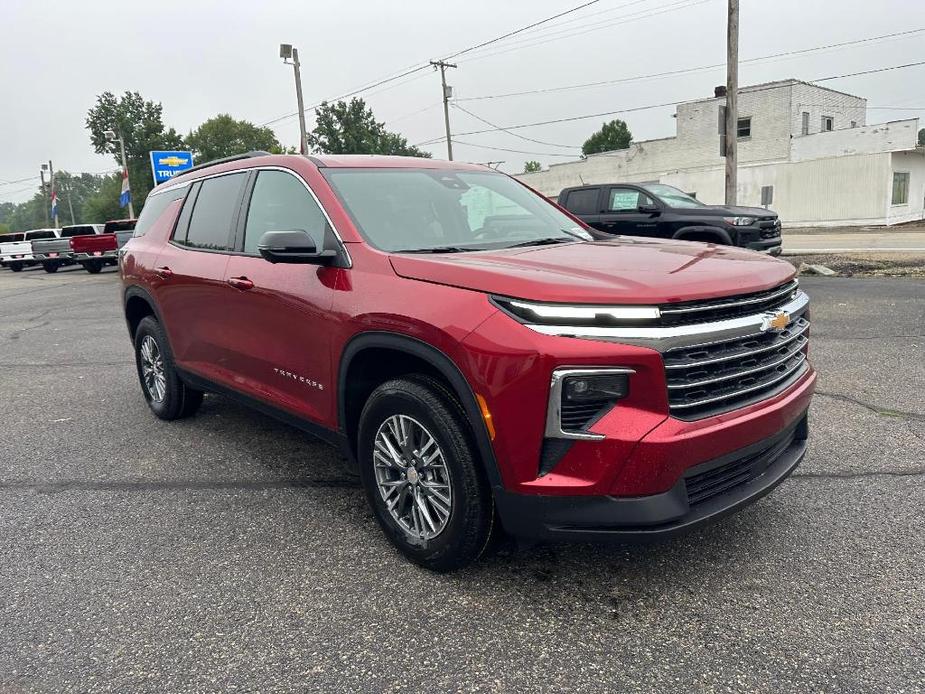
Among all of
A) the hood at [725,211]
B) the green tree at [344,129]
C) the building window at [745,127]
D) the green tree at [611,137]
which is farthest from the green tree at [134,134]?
the hood at [725,211]

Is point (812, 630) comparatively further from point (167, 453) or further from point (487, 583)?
point (167, 453)

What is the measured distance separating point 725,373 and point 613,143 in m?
80.4

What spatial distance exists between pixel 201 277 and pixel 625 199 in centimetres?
993

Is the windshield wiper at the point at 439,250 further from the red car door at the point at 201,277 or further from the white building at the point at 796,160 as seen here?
the white building at the point at 796,160

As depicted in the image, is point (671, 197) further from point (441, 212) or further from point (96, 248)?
point (96, 248)

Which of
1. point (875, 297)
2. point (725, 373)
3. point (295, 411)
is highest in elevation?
point (725, 373)

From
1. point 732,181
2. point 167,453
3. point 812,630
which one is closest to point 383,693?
point 812,630

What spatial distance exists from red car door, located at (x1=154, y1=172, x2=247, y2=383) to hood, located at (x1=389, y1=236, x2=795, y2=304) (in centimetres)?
168

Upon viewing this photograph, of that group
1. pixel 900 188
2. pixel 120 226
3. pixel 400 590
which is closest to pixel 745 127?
pixel 900 188

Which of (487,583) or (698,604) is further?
(487,583)

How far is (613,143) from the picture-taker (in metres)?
78.2

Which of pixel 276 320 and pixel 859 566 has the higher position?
pixel 276 320

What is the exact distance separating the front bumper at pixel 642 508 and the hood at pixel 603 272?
636 millimetres

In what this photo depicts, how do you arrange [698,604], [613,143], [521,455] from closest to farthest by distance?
1. [521,455]
2. [698,604]
3. [613,143]
